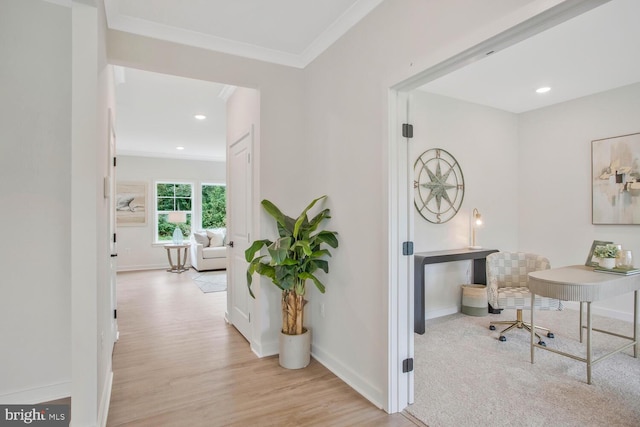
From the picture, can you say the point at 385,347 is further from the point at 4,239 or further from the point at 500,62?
the point at 500,62

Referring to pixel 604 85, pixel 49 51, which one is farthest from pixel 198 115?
pixel 604 85

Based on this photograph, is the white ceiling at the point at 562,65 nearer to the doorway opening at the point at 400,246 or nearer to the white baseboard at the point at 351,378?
the doorway opening at the point at 400,246

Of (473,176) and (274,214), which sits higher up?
(473,176)

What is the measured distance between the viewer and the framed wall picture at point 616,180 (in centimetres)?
391

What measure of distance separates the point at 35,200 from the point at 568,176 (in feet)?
18.7

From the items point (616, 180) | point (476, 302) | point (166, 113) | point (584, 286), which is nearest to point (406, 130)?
point (584, 286)

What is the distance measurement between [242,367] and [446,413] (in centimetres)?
162

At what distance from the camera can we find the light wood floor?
2154mm

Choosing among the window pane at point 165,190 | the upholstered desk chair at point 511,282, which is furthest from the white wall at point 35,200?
the window pane at point 165,190

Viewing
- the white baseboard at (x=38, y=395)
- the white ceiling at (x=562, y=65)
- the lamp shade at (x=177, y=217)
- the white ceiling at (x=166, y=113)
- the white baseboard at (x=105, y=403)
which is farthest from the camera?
the lamp shade at (x=177, y=217)

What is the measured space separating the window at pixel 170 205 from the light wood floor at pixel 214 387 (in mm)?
4838

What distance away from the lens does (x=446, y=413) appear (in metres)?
2.20

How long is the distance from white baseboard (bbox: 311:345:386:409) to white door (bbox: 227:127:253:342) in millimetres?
854

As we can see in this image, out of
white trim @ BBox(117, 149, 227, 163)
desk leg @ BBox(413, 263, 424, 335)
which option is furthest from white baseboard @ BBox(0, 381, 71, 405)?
white trim @ BBox(117, 149, 227, 163)
